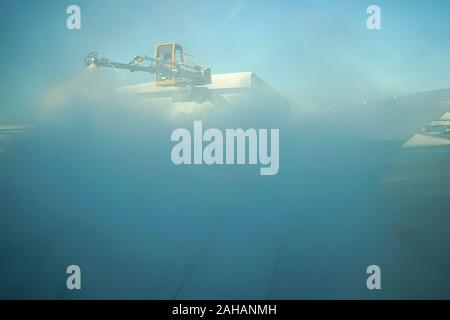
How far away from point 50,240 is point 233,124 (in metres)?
1.78

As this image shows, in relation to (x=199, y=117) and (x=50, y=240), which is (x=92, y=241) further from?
(x=199, y=117)

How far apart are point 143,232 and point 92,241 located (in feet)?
1.36

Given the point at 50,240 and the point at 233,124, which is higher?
the point at 233,124

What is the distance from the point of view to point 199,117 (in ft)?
7.72

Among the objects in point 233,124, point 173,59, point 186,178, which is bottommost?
point 186,178

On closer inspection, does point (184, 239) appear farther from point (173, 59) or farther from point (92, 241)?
point (173, 59)

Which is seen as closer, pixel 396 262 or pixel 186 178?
pixel 396 262

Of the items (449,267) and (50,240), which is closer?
(449,267)

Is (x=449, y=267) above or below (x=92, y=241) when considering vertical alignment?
below

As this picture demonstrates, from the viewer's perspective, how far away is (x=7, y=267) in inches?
91.1

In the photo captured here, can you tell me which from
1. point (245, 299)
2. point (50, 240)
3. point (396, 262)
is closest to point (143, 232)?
point (50, 240)

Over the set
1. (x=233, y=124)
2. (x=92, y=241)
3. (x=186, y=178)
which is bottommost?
(x=92, y=241)

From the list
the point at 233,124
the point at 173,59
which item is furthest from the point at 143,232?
the point at 173,59
